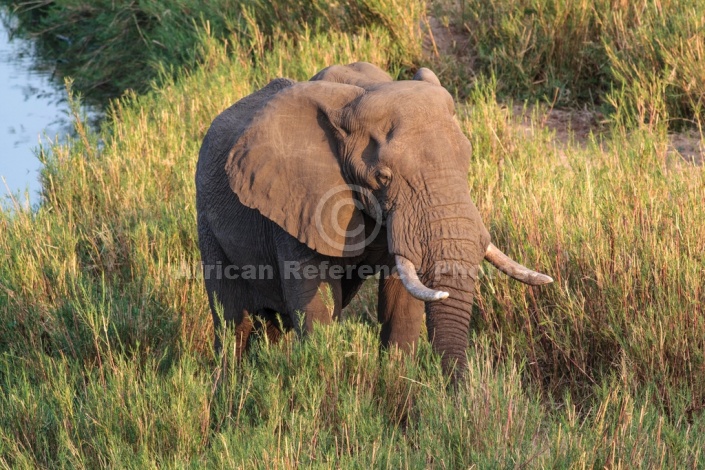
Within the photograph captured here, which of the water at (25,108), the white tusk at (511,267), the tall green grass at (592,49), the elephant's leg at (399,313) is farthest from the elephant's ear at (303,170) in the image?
the water at (25,108)

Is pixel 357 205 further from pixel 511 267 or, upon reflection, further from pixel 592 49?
pixel 592 49

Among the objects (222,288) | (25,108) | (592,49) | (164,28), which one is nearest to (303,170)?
(222,288)

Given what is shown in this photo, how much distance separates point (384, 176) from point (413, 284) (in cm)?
49

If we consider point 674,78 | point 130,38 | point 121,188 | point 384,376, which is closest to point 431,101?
point 384,376

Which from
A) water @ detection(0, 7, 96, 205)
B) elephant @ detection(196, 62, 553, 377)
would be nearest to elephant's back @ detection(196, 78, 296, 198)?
elephant @ detection(196, 62, 553, 377)

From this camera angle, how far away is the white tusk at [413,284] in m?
3.86

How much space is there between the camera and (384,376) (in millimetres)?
4473

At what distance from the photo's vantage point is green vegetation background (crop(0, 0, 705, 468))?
12.8 ft

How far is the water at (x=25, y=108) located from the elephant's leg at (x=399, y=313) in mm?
6003

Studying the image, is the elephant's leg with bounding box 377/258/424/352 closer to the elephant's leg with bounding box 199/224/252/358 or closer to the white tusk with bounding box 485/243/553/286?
the white tusk with bounding box 485/243/553/286

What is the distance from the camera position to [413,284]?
3.98 metres

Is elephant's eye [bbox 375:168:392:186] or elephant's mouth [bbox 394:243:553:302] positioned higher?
elephant's eye [bbox 375:168:392:186]

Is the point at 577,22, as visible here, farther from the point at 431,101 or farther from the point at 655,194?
the point at 431,101

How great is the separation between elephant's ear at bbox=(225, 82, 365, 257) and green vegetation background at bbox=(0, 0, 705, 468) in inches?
17.3
